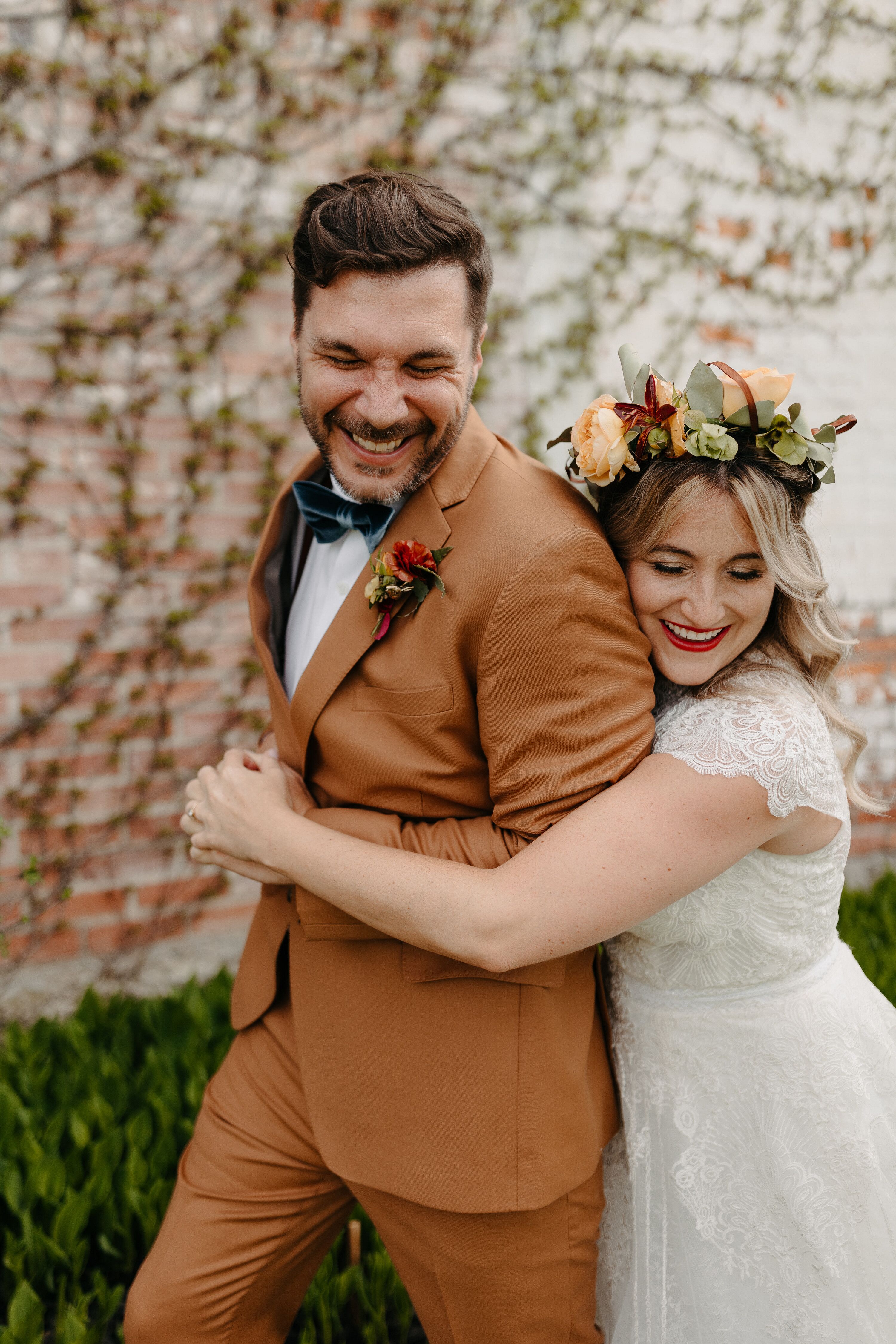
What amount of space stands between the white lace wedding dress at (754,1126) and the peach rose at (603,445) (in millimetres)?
433

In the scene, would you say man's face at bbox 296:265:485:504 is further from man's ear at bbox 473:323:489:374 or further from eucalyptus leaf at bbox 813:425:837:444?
eucalyptus leaf at bbox 813:425:837:444

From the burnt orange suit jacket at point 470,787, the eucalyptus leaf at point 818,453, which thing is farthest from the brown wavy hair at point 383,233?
the eucalyptus leaf at point 818,453

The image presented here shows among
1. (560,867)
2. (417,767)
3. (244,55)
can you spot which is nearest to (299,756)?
(417,767)

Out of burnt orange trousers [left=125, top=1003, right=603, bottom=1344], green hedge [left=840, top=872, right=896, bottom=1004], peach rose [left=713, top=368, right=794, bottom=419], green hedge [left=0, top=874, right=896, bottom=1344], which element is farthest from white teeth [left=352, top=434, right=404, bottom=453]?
green hedge [left=840, top=872, right=896, bottom=1004]

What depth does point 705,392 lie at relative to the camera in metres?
1.64

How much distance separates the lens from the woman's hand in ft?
5.35

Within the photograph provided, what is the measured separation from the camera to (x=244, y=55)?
303 centimetres

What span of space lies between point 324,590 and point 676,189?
9.14 feet

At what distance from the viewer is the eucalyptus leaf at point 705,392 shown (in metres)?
1.61

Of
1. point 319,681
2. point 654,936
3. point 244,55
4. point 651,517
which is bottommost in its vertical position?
point 654,936

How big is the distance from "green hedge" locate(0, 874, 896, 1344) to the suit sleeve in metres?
1.38

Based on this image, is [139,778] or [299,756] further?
[139,778]

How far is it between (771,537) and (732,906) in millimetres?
643

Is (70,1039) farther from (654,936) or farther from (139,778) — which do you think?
(654,936)
